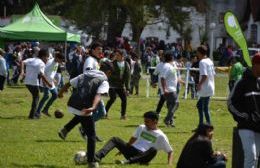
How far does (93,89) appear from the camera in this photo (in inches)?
427

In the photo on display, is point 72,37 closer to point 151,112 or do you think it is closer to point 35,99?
point 35,99

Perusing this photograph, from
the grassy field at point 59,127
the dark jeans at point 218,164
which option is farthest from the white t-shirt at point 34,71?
the dark jeans at point 218,164

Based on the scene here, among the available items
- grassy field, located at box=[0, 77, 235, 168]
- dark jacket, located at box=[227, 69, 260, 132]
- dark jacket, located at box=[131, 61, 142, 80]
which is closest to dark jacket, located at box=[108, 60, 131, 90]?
grassy field, located at box=[0, 77, 235, 168]

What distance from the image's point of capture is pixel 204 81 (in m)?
15.9

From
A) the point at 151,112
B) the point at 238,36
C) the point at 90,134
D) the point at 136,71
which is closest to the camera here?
the point at 90,134

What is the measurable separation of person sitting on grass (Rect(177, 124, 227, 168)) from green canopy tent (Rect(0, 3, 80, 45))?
2086cm

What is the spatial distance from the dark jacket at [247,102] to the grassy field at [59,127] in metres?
2.83

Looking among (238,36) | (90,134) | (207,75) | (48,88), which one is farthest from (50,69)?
(90,134)

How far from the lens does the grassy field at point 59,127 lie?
38.6 ft

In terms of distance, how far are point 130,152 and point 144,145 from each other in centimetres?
24

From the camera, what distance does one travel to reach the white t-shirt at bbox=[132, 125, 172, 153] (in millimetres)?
11259

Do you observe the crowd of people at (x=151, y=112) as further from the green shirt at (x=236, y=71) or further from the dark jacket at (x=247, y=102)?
the green shirt at (x=236, y=71)

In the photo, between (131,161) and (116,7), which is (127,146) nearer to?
(131,161)

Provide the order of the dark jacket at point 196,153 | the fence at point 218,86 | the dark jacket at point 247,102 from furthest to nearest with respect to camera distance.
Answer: the fence at point 218,86 → the dark jacket at point 196,153 → the dark jacket at point 247,102
